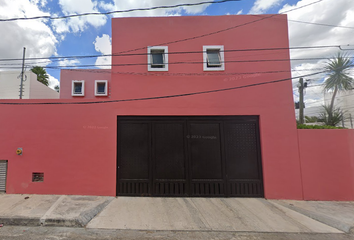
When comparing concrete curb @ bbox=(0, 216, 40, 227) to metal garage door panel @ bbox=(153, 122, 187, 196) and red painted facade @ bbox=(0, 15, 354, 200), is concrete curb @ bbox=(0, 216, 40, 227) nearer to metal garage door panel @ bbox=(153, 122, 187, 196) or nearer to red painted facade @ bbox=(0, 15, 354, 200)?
red painted facade @ bbox=(0, 15, 354, 200)

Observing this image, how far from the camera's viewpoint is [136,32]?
627cm

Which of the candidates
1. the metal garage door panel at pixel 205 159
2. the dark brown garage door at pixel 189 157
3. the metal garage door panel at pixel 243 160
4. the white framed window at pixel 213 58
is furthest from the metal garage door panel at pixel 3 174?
the white framed window at pixel 213 58

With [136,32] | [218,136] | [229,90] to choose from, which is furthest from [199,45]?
[218,136]

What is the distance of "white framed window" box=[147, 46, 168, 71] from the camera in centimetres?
612

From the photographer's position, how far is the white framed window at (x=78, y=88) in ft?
38.9

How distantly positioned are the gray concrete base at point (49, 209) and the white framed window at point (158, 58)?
493 centimetres

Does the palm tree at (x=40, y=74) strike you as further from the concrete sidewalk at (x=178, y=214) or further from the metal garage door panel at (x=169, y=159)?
the metal garage door panel at (x=169, y=159)

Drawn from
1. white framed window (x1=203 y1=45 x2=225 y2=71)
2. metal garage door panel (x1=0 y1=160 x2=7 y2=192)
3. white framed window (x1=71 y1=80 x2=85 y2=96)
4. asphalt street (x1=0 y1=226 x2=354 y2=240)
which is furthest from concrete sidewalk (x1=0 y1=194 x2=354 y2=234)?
white framed window (x1=71 y1=80 x2=85 y2=96)

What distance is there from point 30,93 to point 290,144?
1479 cm

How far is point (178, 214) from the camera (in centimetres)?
452

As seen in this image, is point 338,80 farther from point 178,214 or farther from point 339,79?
point 178,214

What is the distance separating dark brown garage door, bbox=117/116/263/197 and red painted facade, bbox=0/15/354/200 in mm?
310

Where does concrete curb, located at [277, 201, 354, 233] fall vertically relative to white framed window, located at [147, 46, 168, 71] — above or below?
below

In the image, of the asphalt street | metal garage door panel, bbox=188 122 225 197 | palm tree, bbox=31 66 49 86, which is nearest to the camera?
the asphalt street
